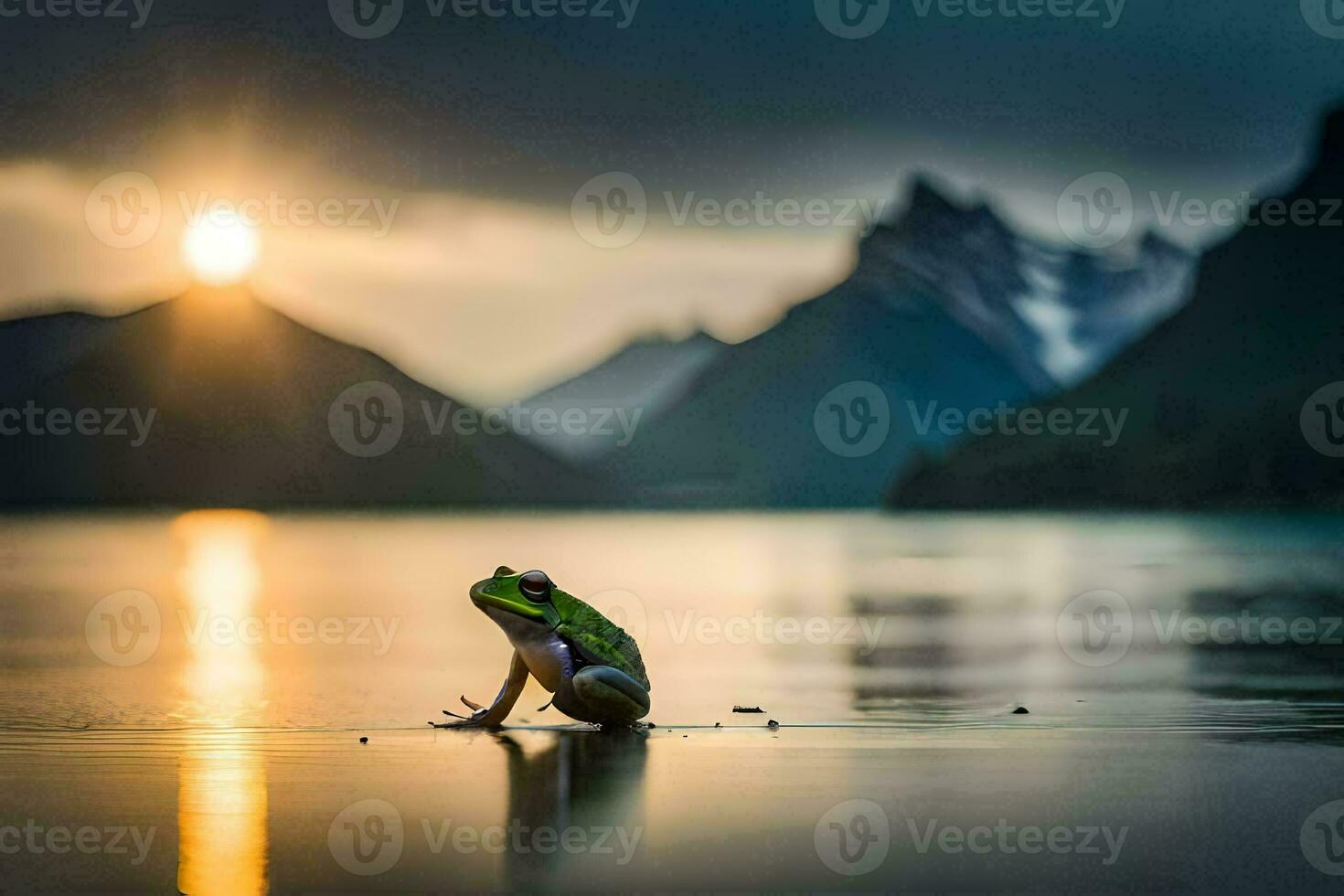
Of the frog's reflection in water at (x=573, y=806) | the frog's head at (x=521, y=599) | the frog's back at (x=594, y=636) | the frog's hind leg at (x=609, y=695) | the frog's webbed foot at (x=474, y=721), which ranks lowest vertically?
the frog's reflection in water at (x=573, y=806)

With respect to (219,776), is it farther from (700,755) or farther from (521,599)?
(700,755)

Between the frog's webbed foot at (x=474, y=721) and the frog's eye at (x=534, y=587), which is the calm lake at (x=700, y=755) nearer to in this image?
the frog's webbed foot at (x=474, y=721)

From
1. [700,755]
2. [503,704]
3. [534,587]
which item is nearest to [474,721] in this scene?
[503,704]

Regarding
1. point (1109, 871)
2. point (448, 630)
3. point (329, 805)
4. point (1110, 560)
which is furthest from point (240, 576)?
point (1109, 871)

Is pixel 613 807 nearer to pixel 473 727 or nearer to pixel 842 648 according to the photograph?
pixel 473 727

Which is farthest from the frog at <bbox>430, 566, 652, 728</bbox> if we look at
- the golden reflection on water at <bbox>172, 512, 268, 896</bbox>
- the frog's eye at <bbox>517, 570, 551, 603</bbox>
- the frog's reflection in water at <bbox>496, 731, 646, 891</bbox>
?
the golden reflection on water at <bbox>172, 512, 268, 896</bbox>

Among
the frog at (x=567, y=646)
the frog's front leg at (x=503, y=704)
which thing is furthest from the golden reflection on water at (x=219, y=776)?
the frog at (x=567, y=646)
